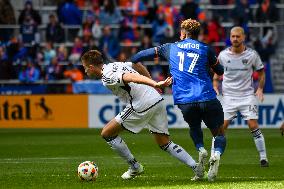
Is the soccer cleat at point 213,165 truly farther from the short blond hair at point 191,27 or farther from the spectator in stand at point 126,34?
the spectator in stand at point 126,34

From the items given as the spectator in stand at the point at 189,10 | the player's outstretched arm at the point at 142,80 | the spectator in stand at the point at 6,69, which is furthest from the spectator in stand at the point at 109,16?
the player's outstretched arm at the point at 142,80

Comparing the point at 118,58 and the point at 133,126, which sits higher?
the point at 133,126

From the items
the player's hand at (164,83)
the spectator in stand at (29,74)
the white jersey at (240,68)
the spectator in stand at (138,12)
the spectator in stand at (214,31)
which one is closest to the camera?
the player's hand at (164,83)

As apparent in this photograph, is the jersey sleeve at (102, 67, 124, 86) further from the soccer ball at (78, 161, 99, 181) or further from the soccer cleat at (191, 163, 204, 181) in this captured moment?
the soccer cleat at (191, 163, 204, 181)

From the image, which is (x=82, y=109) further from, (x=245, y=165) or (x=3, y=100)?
(x=245, y=165)

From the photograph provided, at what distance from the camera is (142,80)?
10.9 metres

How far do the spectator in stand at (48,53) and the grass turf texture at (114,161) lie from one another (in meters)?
5.12

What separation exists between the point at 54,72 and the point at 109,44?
6.55 feet

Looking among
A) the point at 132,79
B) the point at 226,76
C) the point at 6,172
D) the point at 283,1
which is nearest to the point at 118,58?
the point at 283,1

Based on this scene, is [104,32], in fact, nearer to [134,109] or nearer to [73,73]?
[73,73]

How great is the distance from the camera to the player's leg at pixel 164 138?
1190 cm

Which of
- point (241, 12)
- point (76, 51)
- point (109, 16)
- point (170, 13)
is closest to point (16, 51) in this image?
point (76, 51)

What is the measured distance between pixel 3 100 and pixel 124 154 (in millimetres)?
13897

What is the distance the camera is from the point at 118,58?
27.6m
